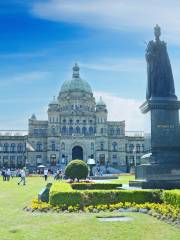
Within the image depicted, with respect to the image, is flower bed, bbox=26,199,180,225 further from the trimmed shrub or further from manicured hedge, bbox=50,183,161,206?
the trimmed shrub

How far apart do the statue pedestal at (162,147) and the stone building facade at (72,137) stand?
77651mm

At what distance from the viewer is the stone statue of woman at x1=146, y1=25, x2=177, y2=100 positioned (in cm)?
2033

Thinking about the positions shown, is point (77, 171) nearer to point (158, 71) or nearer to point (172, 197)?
point (158, 71)

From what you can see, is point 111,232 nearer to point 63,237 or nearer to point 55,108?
point 63,237

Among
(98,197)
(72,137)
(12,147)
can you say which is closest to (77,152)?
(72,137)

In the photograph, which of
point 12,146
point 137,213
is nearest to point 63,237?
point 137,213

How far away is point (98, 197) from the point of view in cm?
1528

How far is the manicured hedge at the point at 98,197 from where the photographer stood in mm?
15195

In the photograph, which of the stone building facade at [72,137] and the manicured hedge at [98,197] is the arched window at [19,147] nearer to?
the stone building facade at [72,137]

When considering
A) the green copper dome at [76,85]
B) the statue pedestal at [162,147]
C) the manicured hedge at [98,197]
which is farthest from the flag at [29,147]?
the manicured hedge at [98,197]

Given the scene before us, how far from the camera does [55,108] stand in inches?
3947

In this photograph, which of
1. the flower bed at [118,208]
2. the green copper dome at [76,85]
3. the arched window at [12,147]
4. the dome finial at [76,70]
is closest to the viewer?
the flower bed at [118,208]

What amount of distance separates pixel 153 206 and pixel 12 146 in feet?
306

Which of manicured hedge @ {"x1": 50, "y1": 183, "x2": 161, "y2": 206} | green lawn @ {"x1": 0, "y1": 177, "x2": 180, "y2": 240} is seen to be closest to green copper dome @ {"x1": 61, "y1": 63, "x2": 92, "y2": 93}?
manicured hedge @ {"x1": 50, "y1": 183, "x2": 161, "y2": 206}
